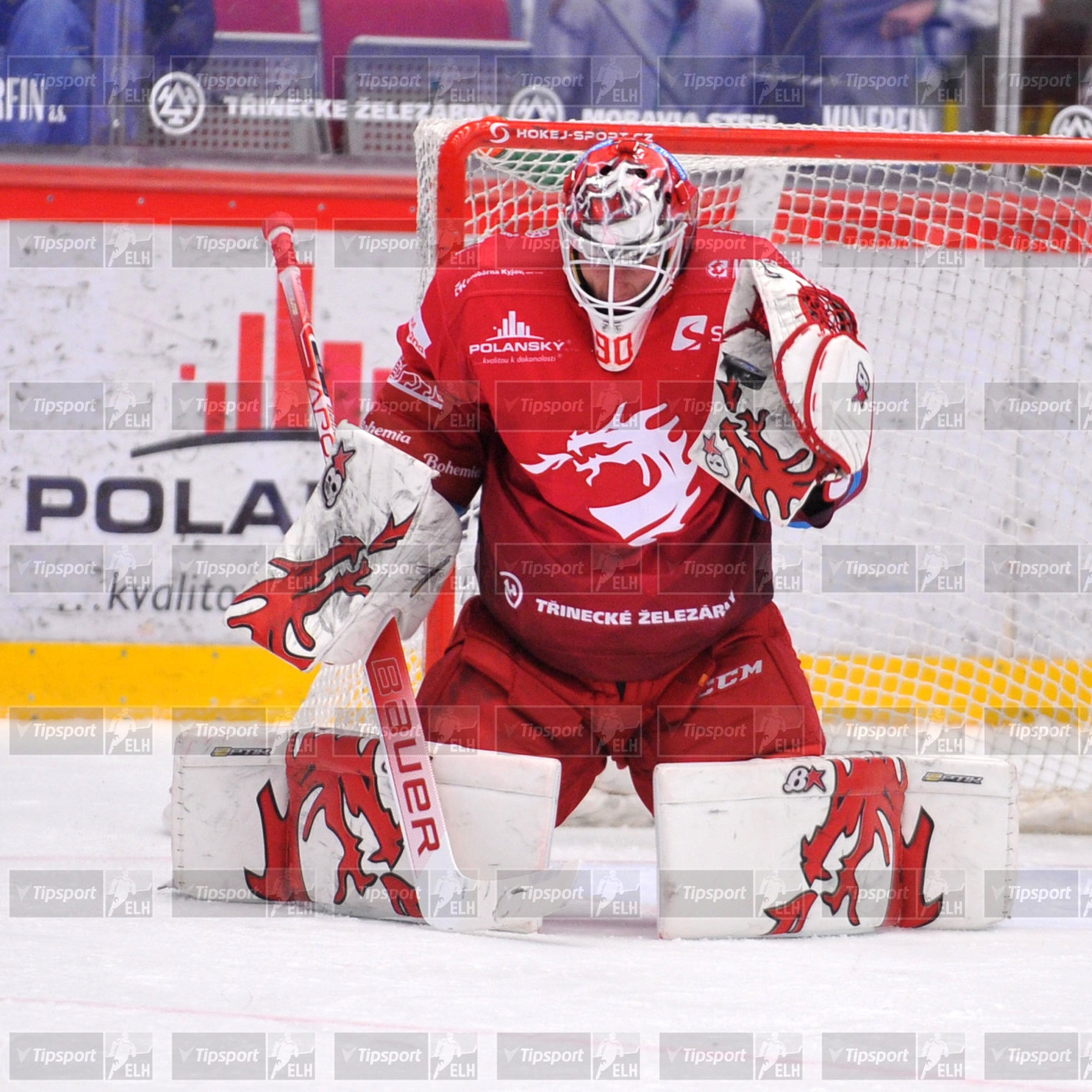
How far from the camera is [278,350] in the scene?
4297 millimetres

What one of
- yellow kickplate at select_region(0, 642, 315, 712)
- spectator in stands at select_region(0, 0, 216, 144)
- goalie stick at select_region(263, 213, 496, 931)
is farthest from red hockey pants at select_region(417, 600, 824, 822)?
spectator in stands at select_region(0, 0, 216, 144)

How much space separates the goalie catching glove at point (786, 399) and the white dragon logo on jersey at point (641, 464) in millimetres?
44

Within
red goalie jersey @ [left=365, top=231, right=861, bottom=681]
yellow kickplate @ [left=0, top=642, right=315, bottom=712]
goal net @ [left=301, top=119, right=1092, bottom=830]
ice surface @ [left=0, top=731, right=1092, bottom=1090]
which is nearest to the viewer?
ice surface @ [left=0, top=731, right=1092, bottom=1090]

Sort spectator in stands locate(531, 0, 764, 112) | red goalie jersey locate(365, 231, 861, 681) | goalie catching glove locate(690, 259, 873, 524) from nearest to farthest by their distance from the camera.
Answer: goalie catching glove locate(690, 259, 873, 524)
red goalie jersey locate(365, 231, 861, 681)
spectator in stands locate(531, 0, 764, 112)

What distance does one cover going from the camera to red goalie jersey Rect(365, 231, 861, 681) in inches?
96.4

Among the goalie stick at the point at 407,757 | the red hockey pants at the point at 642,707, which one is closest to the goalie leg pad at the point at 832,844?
the red hockey pants at the point at 642,707

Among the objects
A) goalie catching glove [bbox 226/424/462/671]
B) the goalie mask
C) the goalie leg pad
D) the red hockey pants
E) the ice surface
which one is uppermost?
the goalie mask

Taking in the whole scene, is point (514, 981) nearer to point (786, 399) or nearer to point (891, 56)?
point (786, 399)

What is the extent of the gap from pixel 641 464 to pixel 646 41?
235 cm

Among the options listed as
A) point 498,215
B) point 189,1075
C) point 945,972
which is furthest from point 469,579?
point 189,1075

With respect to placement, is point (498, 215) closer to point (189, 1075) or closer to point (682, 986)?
point (682, 986)

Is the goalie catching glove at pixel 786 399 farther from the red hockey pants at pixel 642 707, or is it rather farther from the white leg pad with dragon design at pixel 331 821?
the white leg pad with dragon design at pixel 331 821

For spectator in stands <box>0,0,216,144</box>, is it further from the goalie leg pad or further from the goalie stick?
the goalie leg pad

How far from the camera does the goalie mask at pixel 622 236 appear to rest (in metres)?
2.33
